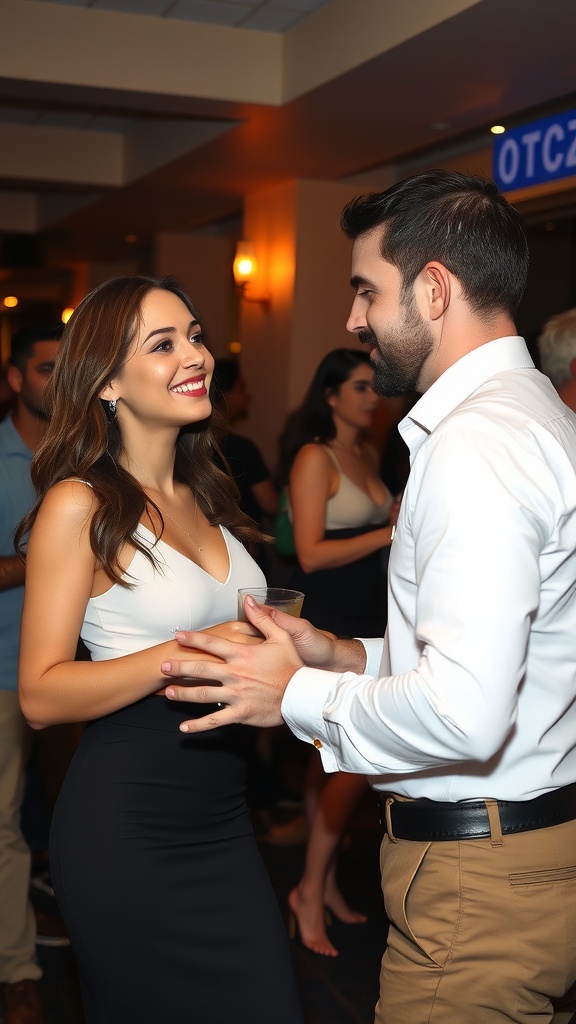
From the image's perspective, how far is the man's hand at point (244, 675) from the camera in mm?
1513

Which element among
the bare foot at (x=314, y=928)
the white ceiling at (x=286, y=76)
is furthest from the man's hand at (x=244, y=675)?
the white ceiling at (x=286, y=76)

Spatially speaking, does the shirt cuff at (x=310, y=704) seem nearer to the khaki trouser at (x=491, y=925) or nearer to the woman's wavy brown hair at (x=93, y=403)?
the khaki trouser at (x=491, y=925)

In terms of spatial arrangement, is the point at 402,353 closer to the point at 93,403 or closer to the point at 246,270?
the point at 93,403

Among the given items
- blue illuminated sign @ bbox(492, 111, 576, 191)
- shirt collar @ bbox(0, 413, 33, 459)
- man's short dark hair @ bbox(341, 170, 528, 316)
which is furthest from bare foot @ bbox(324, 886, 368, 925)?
blue illuminated sign @ bbox(492, 111, 576, 191)

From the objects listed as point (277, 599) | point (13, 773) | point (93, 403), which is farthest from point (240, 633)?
point (13, 773)

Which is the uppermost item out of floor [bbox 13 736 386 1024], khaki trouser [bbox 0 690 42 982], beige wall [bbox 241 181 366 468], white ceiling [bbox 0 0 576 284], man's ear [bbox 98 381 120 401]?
white ceiling [bbox 0 0 576 284]

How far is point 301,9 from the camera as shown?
521 centimetres

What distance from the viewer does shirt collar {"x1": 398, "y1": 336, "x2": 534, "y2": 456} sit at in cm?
152

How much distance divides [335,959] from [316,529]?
1414mm

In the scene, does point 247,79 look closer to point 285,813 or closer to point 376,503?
point 376,503

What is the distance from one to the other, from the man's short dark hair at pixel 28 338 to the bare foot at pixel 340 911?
6.75 feet

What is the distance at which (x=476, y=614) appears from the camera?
1.24 m

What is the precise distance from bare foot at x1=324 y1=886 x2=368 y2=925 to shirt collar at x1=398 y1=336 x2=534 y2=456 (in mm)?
2441

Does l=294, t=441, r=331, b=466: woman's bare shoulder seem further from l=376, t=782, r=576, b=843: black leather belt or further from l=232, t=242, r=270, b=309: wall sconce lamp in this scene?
l=232, t=242, r=270, b=309: wall sconce lamp
